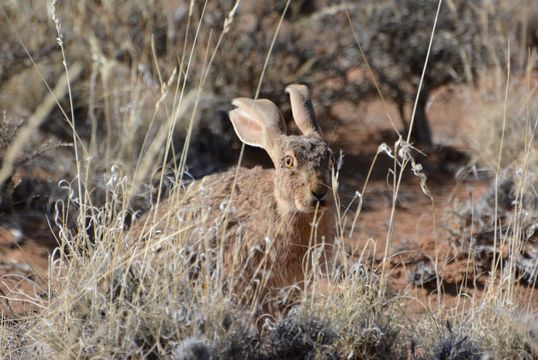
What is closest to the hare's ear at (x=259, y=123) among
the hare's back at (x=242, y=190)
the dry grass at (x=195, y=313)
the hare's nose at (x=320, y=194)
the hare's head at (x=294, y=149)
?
the hare's head at (x=294, y=149)

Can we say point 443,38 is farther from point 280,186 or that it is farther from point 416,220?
point 280,186

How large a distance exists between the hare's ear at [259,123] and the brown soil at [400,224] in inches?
21.6

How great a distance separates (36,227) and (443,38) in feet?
13.3

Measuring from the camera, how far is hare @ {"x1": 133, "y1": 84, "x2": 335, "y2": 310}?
204 inches

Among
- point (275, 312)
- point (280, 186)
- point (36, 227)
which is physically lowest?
point (36, 227)

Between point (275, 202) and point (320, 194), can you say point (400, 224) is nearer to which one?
point (275, 202)

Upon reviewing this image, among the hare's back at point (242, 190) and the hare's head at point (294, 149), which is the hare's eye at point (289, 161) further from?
the hare's back at point (242, 190)

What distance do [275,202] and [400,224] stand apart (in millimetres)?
2174

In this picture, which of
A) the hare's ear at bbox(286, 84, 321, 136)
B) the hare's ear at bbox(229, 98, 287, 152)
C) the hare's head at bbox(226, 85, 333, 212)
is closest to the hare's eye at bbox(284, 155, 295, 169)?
the hare's head at bbox(226, 85, 333, 212)

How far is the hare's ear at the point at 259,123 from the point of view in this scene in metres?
5.64

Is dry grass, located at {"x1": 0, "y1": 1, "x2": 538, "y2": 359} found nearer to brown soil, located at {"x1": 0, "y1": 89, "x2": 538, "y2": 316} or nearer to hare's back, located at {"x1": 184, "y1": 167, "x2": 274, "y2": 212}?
brown soil, located at {"x1": 0, "y1": 89, "x2": 538, "y2": 316}

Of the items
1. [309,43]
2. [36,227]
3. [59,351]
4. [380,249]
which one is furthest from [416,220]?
[59,351]

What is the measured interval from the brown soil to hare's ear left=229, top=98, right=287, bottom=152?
1.80ft

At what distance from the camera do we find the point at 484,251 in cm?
656
